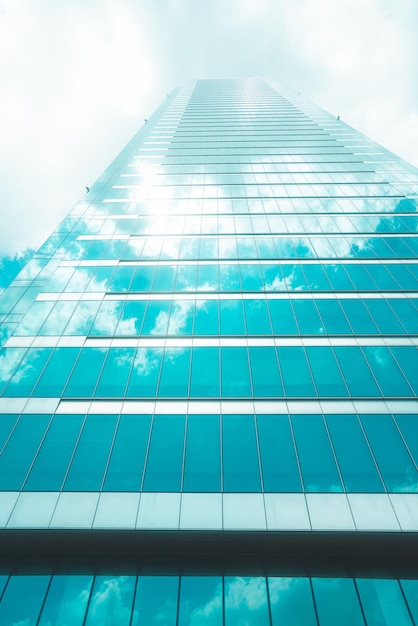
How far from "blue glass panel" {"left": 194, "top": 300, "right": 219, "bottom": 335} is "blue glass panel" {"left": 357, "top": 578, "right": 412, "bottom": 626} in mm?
12932

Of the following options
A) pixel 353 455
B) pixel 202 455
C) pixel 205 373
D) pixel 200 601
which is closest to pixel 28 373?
pixel 205 373

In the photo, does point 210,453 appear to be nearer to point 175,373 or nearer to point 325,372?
point 175,373

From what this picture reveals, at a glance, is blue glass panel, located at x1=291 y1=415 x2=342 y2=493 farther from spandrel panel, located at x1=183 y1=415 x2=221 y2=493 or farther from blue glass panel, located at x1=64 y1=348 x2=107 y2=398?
blue glass panel, located at x1=64 y1=348 x2=107 y2=398

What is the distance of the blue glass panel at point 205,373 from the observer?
16281 millimetres

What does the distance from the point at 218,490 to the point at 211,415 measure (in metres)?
3.46

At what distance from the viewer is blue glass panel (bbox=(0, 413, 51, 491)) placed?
12.9 metres

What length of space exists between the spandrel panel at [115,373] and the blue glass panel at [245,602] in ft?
30.6

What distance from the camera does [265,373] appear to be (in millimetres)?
17016

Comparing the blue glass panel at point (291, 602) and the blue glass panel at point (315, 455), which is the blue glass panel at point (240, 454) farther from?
the blue glass panel at point (291, 602)

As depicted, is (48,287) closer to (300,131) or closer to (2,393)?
(2,393)

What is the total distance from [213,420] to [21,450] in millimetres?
8745

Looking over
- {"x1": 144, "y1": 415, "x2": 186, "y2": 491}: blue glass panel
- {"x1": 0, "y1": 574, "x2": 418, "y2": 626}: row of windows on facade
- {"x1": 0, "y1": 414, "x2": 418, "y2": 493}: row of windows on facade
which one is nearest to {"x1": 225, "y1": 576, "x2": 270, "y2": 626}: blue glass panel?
{"x1": 0, "y1": 574, "x2": 418, "y2": 626}: row of windows on facade

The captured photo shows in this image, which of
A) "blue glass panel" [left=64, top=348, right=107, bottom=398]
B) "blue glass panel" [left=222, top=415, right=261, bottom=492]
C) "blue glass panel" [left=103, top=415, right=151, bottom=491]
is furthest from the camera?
"blue glass panel" [left=64, top=348, right=107, bottom=398]

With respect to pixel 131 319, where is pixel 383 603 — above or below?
below
